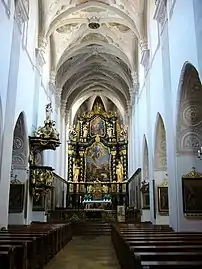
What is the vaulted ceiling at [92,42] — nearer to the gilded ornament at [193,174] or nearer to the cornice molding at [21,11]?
the cornice molding at [21,11]

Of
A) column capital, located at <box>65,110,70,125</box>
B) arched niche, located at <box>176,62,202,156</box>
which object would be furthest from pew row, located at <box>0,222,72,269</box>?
column capital, located at <box>65,110,70,125</box>

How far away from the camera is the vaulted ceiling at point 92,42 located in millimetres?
14508

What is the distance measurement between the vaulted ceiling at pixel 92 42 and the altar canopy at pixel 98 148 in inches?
121

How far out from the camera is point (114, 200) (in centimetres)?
2545

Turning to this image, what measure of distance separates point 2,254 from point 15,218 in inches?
321

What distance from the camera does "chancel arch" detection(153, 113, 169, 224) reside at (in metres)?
12.2

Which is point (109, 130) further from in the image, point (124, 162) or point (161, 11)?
point (161, 11)

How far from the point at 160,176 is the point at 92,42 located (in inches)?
384

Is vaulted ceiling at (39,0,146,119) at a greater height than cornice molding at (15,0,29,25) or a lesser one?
greater

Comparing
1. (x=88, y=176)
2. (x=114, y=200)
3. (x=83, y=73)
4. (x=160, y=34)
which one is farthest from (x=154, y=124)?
(x=88, y=176)

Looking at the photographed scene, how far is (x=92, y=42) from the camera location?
18984 mm

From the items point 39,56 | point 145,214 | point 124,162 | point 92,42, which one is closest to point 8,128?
point 39,56

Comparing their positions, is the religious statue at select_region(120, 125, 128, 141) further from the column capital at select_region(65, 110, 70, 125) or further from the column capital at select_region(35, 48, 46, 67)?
the column capital at select_region(35, 48, 46, 67)

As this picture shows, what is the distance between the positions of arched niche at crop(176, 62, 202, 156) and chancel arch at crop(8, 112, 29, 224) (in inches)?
216
